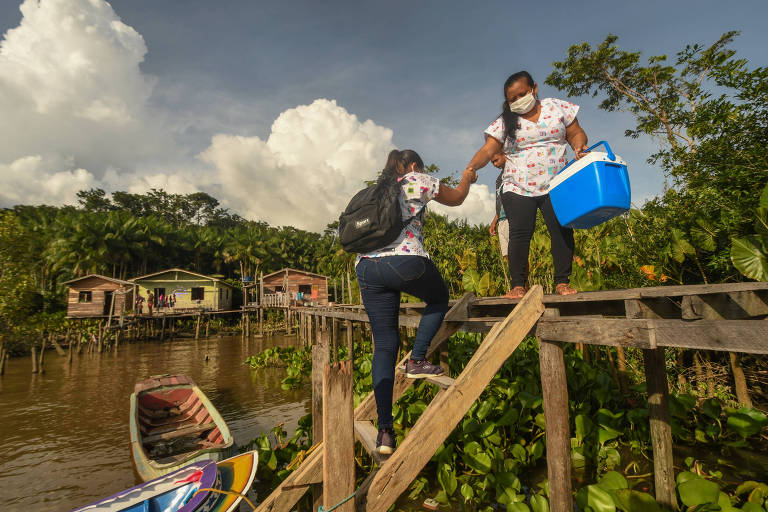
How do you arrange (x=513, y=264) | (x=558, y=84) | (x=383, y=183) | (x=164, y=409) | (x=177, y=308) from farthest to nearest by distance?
(x=177, y=308) < (x=558, y=84) < (x=164, y=409) < (x=513, y=264) < (x=383, y=183)

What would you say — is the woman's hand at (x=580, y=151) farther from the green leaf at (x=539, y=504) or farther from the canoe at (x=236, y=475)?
the canoe at (x=236, y=475)

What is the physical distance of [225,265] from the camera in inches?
1607

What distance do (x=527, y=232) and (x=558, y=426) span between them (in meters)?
1.45

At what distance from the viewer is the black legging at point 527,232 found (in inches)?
114

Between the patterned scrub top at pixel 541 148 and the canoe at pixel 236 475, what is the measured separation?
160 inches

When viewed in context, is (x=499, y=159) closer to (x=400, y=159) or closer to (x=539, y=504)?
(x=400, y=159)

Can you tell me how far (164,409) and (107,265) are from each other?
29.6 m

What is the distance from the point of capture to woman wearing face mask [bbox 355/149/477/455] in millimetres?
2188

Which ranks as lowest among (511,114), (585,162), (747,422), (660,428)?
(747,422)

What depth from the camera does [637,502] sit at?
9.57ft

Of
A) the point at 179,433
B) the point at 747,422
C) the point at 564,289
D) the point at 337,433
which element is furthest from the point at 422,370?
the point at 179,433

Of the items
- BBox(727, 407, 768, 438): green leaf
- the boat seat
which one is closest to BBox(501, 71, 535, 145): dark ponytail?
BBox(727, 407, 768, 438): green leaf

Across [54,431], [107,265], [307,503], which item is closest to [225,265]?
[107,265]

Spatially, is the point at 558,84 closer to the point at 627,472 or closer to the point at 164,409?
the point at 627,472
